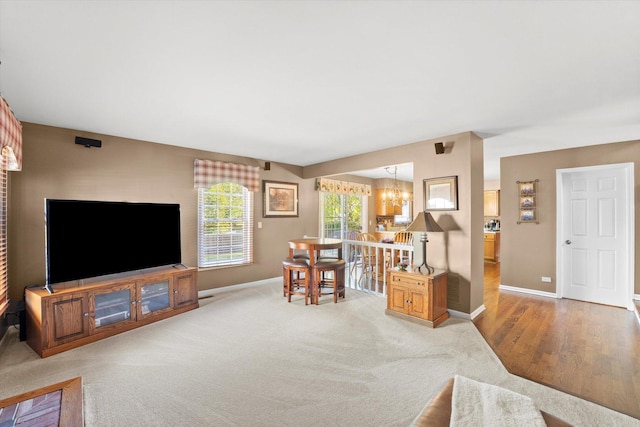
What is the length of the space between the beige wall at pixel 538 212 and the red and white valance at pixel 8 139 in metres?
6.22

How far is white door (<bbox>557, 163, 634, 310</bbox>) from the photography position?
403 cm

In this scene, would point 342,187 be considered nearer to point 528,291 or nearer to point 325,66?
point 528,291

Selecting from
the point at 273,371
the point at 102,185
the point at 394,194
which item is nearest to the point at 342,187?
the point at 394,194

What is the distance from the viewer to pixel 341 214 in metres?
7.48

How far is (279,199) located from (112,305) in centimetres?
314

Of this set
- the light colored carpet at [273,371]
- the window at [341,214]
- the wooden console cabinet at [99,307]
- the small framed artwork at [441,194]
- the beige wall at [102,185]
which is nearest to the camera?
the light colored carpet at [273,371]

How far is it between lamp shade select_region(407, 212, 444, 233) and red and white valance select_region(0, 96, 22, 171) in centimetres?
379

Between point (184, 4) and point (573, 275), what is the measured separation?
19.3 ft

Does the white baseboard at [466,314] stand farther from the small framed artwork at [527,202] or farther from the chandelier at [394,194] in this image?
the chandelier at [394,194]

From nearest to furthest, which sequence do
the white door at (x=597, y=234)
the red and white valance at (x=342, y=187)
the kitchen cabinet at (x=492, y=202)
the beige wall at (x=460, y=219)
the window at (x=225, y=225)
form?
the beige wall at (x=460, y=219) → the white door at (x=597, y=234) → the window at (x=225, y=225) → the red and white valance at (x=342, y=187) → the kitchen cabinet at (x=492, y=202)

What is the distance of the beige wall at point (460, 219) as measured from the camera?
3.55 metres

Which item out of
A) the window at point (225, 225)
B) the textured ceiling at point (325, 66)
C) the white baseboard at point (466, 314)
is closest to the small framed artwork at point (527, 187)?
the textured ceiling at point (325, 66)

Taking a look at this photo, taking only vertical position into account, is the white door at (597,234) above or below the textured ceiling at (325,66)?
below

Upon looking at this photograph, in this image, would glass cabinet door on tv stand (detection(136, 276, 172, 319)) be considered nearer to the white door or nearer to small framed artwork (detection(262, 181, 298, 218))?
small framed artwork (detection(262, 181, 298, 218))
